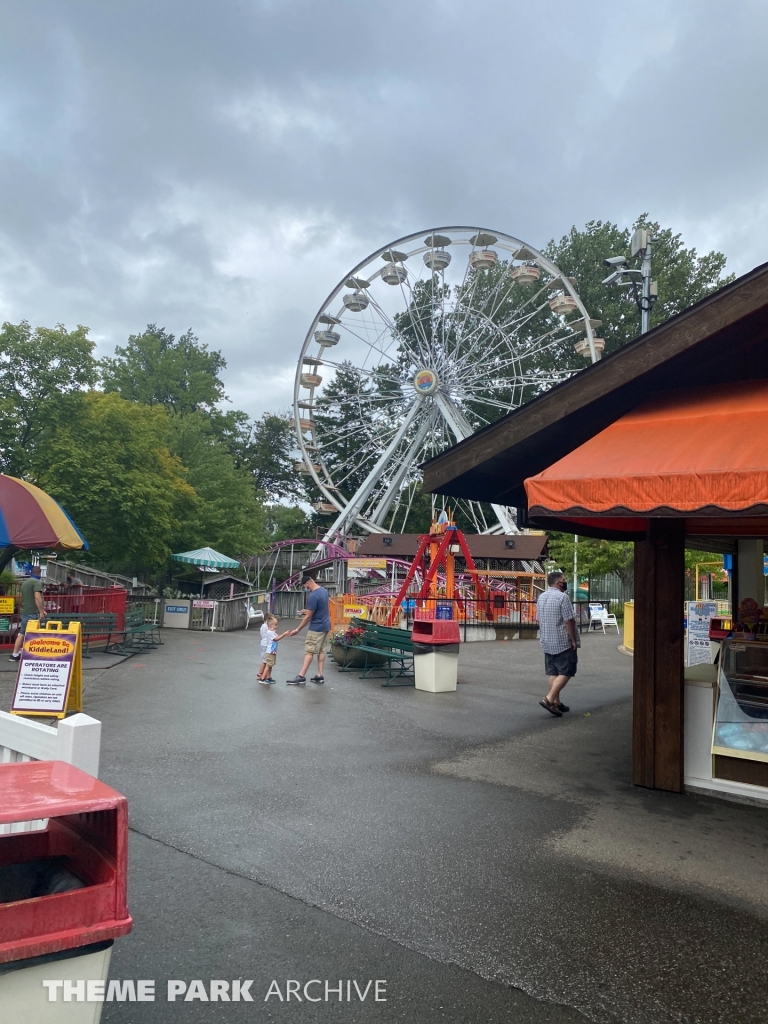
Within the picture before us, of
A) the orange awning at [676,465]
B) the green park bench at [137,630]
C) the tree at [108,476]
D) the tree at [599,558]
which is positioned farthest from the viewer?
the tree at [599,558]

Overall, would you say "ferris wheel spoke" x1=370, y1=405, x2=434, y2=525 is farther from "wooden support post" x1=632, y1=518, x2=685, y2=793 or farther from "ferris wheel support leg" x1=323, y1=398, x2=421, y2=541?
"wooden support post" x1=632, y1=518, x2=685, y2=793

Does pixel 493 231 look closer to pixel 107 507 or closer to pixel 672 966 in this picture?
pixel 107 507

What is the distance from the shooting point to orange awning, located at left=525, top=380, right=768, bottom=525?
4.60 meters

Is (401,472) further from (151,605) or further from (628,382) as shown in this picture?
(628,382)

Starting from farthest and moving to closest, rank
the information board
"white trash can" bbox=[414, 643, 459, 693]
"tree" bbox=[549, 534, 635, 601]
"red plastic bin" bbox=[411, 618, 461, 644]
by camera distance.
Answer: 1. "tree" bbox=[549, 534, 635, 601]
2. "red plastic bin" bbox=[411, 618, 461, 644]
3. "white trash can" bbox=[414, 643, 459, 693]
4. the information board

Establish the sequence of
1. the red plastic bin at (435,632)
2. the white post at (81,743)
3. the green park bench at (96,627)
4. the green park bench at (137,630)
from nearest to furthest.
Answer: the white post at (81,743)
the red plastic bin at (435,632)
the green park bench at (96,627)
the green park bench at (137,630)

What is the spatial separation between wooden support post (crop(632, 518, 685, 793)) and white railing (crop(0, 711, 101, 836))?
14.8 feet

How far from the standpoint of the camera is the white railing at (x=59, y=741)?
2973 mm

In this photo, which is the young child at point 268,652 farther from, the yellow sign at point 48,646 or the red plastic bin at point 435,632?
the yellow sign at point 48,646

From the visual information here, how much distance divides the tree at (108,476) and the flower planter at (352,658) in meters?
11.3

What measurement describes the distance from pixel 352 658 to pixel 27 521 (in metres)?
6.45

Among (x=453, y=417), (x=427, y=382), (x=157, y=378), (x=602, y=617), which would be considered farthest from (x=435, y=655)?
(x=157, y=378)

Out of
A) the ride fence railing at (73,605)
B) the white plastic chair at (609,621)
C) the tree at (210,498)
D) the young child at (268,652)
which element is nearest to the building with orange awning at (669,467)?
the young child at (268,652)

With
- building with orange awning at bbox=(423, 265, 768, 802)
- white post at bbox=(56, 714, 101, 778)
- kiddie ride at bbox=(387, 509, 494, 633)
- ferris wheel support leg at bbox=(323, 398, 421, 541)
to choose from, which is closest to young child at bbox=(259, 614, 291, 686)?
Answer: kiddie ride at bbox=(387, 509, 494, 633)
